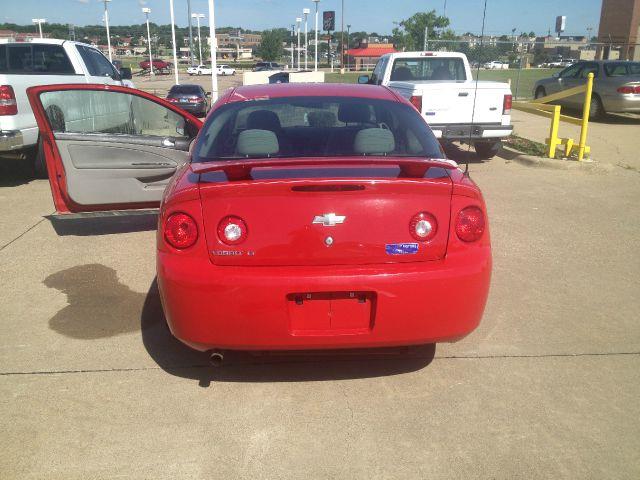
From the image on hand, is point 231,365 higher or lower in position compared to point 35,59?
lower

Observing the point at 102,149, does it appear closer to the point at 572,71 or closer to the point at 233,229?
the point at 233,229

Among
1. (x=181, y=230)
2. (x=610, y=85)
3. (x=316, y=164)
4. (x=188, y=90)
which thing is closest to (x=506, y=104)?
(x=316, y=164)

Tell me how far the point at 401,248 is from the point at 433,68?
9613 mm

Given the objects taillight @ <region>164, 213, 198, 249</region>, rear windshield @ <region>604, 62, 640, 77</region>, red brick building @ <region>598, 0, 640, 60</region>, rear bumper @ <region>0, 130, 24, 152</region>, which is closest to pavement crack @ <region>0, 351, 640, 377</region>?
taillight @ <region>164, 213, 198, 249</region>

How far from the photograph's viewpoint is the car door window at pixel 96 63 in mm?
10242

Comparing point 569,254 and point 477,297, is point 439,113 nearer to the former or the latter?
point 569,254

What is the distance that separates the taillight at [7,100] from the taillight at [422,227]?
276 inches

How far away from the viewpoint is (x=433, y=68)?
11.8 m

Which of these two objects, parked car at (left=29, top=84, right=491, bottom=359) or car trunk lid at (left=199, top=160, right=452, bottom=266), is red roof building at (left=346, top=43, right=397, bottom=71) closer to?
parked car at (left=29, top=84, right=491, bottom=359)

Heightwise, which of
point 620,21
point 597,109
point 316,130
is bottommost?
point 597,109

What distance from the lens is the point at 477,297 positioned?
311 cm

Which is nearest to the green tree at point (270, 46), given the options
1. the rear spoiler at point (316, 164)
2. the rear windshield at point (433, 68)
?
the rear windshield at point (433, 68)

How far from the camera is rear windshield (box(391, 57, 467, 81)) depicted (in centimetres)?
1167

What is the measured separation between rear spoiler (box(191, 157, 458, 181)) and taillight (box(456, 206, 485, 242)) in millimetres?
308
